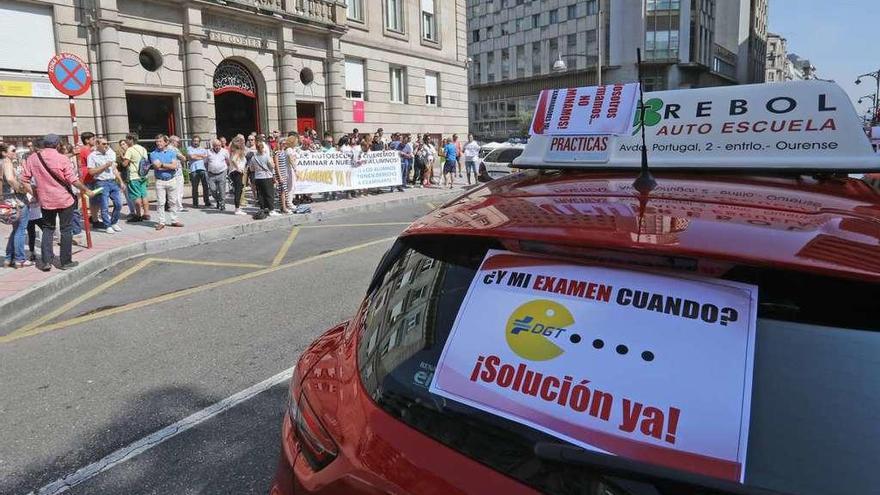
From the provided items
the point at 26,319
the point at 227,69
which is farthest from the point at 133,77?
the point at 26,319

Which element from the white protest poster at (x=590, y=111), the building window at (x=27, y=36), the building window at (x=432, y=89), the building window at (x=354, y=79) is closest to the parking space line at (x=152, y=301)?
the white protest poster at (x=590, y=111)

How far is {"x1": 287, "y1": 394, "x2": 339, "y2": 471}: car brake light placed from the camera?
5.21 feet

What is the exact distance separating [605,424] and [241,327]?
4.79 meters

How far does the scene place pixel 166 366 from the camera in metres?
4.60

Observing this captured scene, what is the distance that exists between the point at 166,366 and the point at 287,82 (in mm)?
18100

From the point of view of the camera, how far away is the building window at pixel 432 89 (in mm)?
28859

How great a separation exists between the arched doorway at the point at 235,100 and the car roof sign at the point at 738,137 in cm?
1879

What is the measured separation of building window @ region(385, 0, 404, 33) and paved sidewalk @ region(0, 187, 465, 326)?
12822 mm

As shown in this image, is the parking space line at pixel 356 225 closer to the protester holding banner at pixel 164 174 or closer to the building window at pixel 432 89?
the protester holding banner at pixel 164 174

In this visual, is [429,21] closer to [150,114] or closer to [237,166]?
[150,114]

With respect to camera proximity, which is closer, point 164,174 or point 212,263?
point 212,263

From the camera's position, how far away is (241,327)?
5512 millimetres

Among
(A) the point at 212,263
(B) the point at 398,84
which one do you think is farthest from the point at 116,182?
(B) the point at 398,84

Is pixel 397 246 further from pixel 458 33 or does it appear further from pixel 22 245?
pixel 458 33
